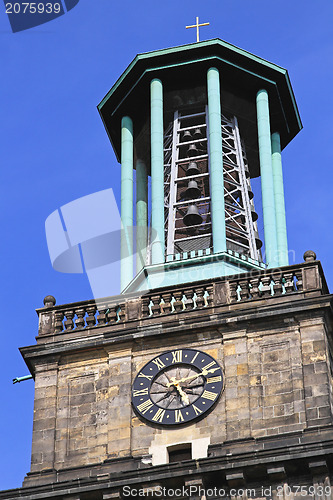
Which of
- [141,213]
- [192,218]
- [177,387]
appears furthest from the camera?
[141,213]

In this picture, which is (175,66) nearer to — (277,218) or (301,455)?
(277,218)

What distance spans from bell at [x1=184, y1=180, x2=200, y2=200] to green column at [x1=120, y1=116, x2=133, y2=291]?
6.06ft

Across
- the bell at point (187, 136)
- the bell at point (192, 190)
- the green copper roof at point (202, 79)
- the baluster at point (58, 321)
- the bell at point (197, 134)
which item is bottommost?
the baluster at point (58, 321)

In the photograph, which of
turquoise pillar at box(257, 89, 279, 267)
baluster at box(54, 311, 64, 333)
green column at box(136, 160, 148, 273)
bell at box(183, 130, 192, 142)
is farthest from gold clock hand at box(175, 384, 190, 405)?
bell at box(183, 130, 192, 142)

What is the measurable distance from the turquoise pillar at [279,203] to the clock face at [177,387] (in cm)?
616

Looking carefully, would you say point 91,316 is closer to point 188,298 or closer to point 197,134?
point 188,298

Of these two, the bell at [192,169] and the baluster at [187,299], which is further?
the bell at [192,169]

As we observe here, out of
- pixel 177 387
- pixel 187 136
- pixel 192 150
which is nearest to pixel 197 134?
pixel 187 136

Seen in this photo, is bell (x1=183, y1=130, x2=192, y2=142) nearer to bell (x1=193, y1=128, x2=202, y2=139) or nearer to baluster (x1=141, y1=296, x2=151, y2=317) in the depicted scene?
bell (x1=193, y1=128, x2=202, y2=139)

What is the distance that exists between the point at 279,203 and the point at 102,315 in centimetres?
893

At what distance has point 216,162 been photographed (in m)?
51.2

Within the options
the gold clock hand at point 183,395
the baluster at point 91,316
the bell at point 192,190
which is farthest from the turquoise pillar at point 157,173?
the gold clock hand at point 183,395

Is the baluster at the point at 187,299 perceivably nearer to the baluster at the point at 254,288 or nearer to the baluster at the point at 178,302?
the baluster at the point at 178,302

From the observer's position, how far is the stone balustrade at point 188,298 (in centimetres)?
Answer: 4550
